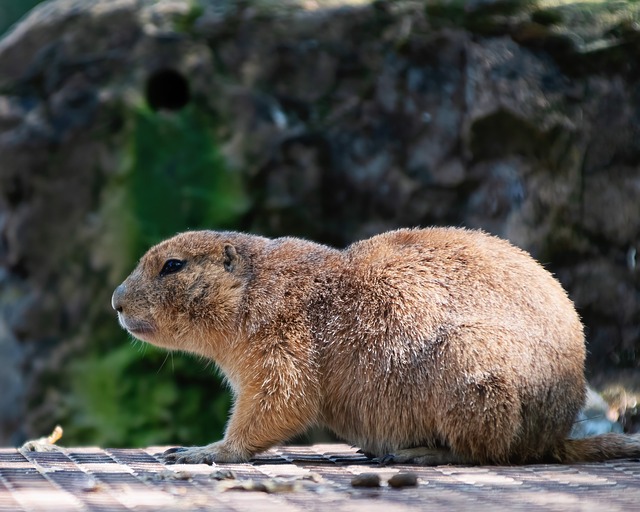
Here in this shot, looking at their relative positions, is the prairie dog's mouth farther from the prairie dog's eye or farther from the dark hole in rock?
the dark hole in rock

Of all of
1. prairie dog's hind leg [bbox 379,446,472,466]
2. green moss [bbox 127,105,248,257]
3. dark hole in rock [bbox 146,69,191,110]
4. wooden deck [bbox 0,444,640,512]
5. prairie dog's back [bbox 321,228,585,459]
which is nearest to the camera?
wooden deck [bbox 0,444,640,512]

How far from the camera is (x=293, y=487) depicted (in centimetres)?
416

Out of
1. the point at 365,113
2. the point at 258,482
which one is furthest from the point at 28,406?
the point at 258,482

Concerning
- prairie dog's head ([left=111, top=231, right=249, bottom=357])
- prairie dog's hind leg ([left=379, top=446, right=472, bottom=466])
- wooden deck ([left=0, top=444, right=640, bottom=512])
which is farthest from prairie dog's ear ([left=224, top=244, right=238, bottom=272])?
prairie dog's hind leg ([left=379, top=446, right=472, bottom=466])

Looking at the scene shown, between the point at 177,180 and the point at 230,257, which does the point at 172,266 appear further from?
the point at 177,180

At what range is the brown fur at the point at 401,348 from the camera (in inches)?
209

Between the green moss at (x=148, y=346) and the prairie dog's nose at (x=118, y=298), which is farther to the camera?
the green moss at (x=148, y=346)

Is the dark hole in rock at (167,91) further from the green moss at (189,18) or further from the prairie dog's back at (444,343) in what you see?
the prairie dog's back at (444,343)

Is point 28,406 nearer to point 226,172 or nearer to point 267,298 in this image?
point 226,172

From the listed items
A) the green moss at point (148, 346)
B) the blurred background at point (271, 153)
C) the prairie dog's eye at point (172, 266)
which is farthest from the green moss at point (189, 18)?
the prairie dog's eye at point (172, 266)

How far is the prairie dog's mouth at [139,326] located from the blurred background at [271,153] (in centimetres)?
382

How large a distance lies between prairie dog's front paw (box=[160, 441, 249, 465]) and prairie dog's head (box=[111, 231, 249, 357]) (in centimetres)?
70

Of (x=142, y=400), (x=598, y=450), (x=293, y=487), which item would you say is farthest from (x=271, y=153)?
(x=293, y=487)

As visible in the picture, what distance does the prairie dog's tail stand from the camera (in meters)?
5.46
